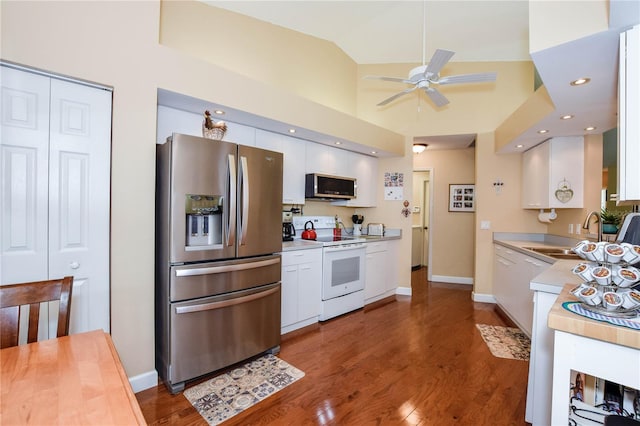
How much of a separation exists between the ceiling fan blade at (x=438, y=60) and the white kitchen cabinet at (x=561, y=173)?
5.97 feet

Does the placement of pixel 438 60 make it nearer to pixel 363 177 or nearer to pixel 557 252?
pixel 363 177

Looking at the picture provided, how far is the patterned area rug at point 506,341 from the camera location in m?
2.75

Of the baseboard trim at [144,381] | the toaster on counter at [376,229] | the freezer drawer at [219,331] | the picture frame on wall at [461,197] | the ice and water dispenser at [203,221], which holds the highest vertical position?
the picture frame on wall at [461,197]

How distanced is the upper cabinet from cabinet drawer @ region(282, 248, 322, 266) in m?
2.44

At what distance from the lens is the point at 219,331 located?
2266mm

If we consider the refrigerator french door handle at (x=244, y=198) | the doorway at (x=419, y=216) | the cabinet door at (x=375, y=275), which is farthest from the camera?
the doorway at (x=419, y=216)

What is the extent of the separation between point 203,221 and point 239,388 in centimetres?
125

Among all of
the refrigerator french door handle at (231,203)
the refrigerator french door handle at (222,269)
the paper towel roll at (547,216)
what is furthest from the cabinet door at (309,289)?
the paper towel roll at (547,216)

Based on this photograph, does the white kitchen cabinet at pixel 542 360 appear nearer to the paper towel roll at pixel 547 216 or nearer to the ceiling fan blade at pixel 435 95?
the ceiling fan blade at pixel 435 95

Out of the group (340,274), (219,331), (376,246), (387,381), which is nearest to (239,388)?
(219,331)

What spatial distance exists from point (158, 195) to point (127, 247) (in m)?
0.44

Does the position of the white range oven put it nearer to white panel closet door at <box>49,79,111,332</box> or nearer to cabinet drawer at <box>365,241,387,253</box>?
cabinet drawer at <box>365,241,387,253</box>

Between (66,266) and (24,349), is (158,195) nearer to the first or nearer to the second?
(66,266)

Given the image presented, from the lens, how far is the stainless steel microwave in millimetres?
3656
